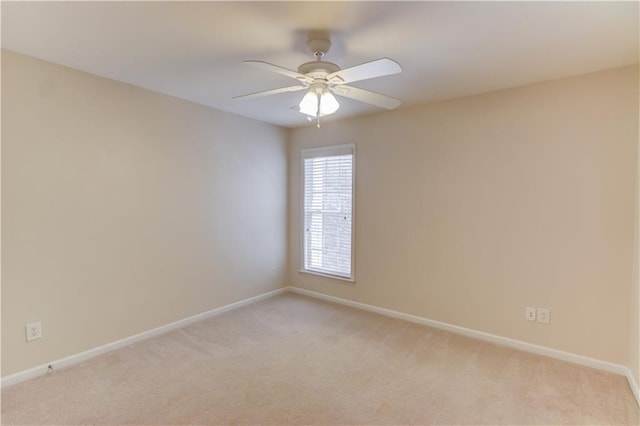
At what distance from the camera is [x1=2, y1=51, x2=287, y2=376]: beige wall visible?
2.38 metres

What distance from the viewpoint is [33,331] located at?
2447 millimetres

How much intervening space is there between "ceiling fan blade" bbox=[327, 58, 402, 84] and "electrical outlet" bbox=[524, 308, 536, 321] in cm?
239

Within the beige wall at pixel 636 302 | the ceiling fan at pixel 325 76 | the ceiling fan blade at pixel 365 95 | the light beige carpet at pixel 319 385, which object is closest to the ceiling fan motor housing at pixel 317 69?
the ceiling fan at pixel 325 76

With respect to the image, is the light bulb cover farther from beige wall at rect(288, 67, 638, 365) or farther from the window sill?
the window sill

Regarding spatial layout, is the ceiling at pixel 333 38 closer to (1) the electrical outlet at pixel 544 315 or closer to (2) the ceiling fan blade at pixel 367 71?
(2) the ceiling fan blade at pixel 367 71

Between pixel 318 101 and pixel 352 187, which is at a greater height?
pixel 318 101

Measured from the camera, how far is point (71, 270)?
8.68 ft

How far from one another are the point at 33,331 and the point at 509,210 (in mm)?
3910

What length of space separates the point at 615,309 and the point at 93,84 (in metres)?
4.44

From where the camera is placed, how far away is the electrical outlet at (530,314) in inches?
114

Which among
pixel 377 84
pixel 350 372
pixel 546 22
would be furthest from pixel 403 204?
pixel 546 22

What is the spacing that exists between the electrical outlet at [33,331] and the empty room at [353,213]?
4 centimetres

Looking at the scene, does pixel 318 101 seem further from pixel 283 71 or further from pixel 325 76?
pixel 283 71

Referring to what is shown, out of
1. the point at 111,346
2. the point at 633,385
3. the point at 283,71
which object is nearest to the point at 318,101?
the point at 283,71
